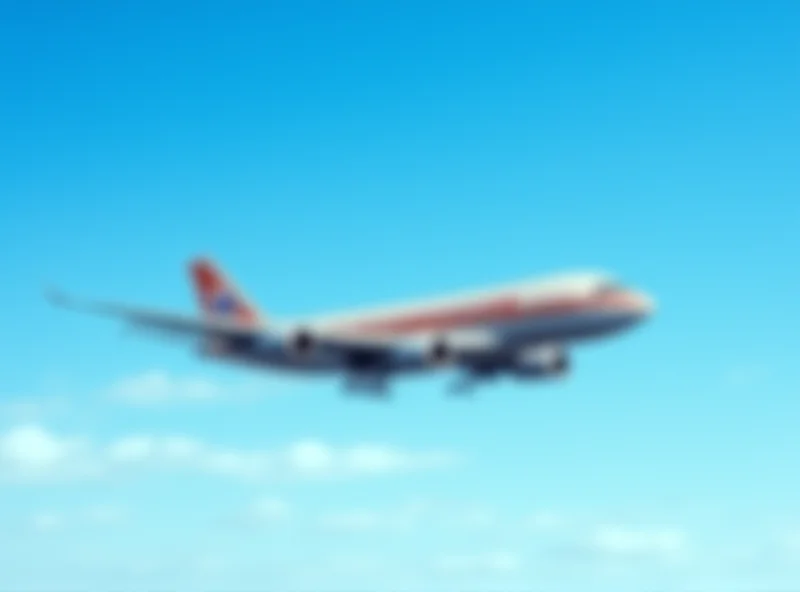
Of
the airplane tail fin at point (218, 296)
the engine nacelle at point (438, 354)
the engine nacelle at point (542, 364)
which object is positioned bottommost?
the engine nacelle at point (438, 354)

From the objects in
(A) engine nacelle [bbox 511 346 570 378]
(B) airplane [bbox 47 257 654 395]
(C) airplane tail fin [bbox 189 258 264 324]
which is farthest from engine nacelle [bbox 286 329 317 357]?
(C) airplane tail fin [bbox 189 258 264 324]

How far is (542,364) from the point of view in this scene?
3708 inches

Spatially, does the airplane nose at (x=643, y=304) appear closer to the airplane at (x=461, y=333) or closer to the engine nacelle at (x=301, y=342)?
the airplane at (x=461, y=333)

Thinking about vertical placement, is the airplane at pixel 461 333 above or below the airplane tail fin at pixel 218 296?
below

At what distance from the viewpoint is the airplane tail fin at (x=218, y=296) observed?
119100 millimetres

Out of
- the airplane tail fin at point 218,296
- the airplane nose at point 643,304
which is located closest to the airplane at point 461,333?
the airplane nose at point 643,304

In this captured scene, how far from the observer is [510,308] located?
9006 centimetres

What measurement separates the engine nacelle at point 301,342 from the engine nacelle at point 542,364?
47.0 ft

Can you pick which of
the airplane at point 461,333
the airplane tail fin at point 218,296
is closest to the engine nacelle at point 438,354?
the airplane at point 461,333

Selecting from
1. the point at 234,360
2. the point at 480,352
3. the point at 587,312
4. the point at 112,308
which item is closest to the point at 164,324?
the point at 112,308

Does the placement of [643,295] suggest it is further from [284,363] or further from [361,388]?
[284,363]

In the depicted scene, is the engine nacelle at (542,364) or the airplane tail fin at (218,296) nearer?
the engine nacelle at (542,364)

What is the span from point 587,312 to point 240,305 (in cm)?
4172

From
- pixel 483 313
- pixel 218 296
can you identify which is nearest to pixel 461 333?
pixel 483 313
